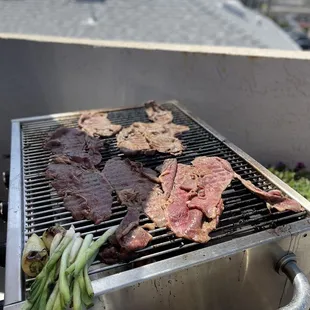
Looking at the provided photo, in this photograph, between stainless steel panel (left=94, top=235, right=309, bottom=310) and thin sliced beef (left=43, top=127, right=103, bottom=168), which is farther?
thin sliced beef (left=43, top=127, right=103, bottom=168)

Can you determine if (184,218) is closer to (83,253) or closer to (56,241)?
(83,253)

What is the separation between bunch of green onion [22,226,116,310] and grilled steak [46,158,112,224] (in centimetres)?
32

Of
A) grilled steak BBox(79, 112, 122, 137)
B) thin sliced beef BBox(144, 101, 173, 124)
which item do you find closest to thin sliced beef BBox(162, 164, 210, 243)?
grilled steak BBox(79, 112, 122, 137)

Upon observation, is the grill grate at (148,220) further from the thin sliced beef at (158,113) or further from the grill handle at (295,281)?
Answer: the thin sliced beef at (158,113)

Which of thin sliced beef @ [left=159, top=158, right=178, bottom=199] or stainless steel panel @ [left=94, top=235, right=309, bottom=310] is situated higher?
thin sliced beef @ [left=159, top=158, right=178, bottom=199]

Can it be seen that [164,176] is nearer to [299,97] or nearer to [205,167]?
[205,167]

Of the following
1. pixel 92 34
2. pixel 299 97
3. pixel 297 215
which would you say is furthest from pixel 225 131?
pixel 92 34

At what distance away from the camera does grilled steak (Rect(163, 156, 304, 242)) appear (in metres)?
2.06

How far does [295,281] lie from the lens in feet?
6.04

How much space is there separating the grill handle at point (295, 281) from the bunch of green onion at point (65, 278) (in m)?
1.03

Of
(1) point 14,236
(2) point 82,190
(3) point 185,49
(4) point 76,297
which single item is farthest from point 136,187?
(3) point 185,49

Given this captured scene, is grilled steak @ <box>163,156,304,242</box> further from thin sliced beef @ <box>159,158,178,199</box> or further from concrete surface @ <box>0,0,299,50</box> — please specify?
concrete surface @ <box>0,0,299,50</box>

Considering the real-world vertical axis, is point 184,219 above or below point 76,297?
above

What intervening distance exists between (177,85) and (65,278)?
3.51 metres
